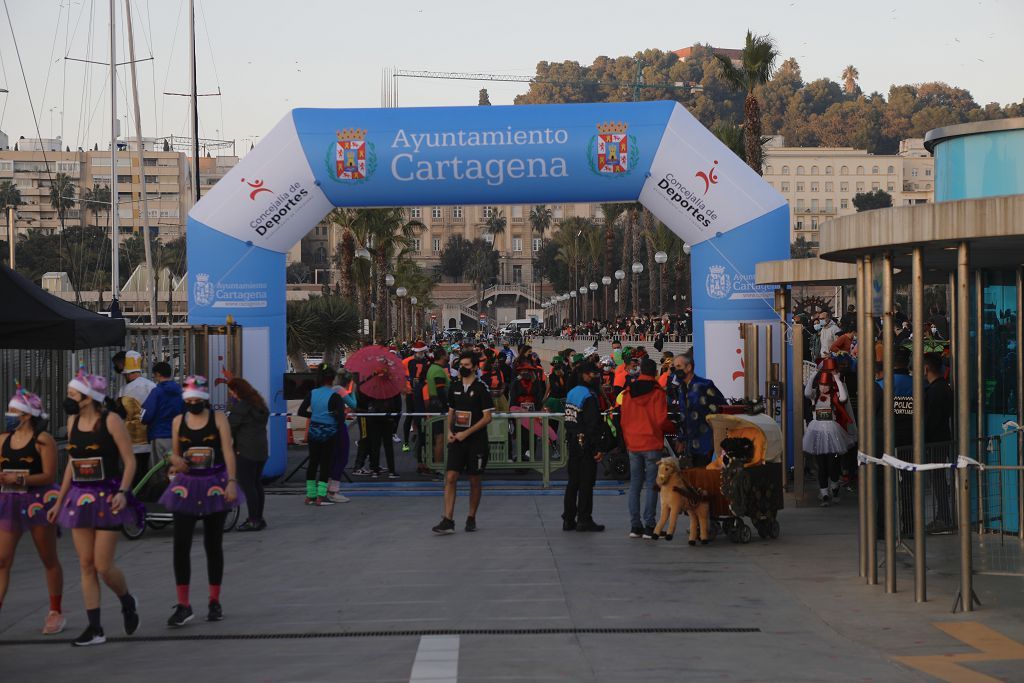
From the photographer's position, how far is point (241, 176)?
17297 millimetres

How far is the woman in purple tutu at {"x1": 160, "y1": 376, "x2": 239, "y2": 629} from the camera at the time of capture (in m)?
8.62

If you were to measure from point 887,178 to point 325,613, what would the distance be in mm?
172880

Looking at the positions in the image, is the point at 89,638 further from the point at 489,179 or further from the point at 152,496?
the point at 489,179

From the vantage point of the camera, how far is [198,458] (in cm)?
870

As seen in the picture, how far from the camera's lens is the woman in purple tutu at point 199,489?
8.62 metres

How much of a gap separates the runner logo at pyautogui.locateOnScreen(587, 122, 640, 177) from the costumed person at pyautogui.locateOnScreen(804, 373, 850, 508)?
4.48 metres

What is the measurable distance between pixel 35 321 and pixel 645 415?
5.86 m

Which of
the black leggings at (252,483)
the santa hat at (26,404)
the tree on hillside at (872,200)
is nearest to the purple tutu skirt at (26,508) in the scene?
the santa hat at (26,404)

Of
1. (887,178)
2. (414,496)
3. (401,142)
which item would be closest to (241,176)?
(401,142)

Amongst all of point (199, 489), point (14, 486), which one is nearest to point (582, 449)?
point (199, 489)

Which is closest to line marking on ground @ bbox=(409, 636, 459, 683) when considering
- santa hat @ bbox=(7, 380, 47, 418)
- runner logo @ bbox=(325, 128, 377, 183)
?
santa hat @ bbox=(7, 380, 47, 418)

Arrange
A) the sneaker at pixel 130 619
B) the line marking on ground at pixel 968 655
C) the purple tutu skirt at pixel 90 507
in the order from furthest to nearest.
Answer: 1. the sneaker at pixel 130 619
2. the purple tutu skirt at pixel 90 507
3. the line marking on ground at pixel 968 655

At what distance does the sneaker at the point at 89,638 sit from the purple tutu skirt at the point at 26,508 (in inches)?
30.8

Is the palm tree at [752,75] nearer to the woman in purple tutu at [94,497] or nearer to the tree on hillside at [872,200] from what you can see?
the woman in purple tutu at [94,497]
